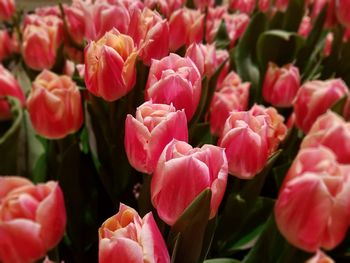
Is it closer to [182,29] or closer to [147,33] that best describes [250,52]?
[182,29]

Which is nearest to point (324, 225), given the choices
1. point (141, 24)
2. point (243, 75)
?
point (141, 24)

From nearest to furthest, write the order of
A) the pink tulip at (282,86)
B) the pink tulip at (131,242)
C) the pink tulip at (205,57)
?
the pink tulip at (131,242)
the pink tulip at (205,57)
the pink tulip at (282,86)

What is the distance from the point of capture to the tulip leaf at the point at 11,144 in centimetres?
45

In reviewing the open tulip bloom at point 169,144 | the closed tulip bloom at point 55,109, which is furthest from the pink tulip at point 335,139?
the closed tulip bloom at point 55,109

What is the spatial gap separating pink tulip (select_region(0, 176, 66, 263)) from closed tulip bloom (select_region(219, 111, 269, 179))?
0.11 metres

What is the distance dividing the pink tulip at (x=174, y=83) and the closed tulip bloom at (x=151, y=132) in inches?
0.6

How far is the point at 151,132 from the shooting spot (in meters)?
0.27

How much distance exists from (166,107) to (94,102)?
0.52 ft

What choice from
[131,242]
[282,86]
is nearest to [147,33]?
[131,242]

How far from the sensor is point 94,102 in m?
0.42

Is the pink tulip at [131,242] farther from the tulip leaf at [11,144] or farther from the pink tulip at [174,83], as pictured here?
the tulip leaf at [11,144]

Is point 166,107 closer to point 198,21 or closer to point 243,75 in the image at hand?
point 198,21

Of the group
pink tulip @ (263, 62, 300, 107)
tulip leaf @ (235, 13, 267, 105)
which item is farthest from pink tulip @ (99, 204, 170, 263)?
tulip leaf @ (235, 13, 267, 105)

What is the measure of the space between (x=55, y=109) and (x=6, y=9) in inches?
17.3
